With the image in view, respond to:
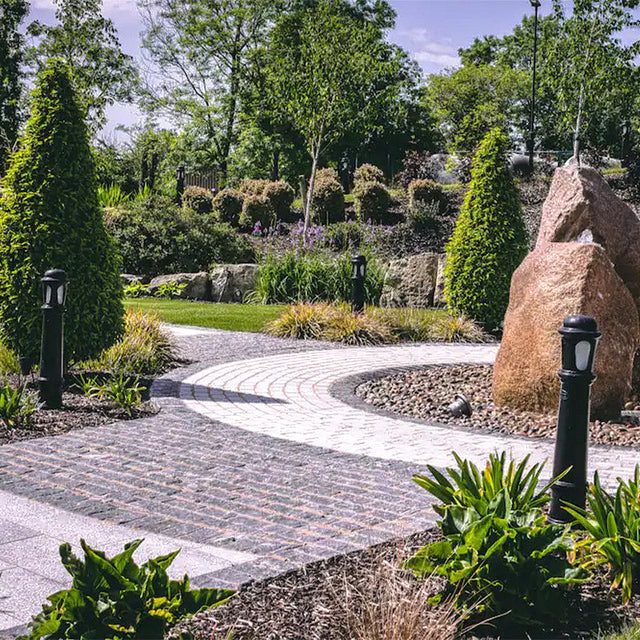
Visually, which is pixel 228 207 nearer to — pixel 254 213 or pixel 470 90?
pixel 254 213

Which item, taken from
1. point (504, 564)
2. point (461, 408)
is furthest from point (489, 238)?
point (504, 564)

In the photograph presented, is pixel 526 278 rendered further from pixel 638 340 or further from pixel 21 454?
pixel 21 454

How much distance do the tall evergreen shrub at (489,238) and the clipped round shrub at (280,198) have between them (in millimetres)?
12849

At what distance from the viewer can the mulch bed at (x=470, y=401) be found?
6.73 meters

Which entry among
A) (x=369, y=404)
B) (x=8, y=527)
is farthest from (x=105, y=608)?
(x=369, y=404)

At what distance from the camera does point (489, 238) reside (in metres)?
12.9

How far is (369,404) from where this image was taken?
7.77m

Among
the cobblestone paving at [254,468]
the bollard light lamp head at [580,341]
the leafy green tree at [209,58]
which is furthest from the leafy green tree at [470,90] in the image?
the bollard light lamp head at [580,341]

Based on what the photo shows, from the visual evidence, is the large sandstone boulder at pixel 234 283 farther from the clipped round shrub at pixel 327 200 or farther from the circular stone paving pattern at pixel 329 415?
the clipped round shrub at pixel 327 200

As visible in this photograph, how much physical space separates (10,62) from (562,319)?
29.4 metres

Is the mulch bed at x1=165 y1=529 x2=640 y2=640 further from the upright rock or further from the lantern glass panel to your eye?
the upright rock

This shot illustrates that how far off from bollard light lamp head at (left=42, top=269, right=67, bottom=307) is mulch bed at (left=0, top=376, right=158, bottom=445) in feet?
2.99

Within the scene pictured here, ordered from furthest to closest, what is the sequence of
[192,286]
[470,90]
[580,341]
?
[470,90] < [192,286] < [580,341]

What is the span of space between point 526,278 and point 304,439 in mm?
2613
